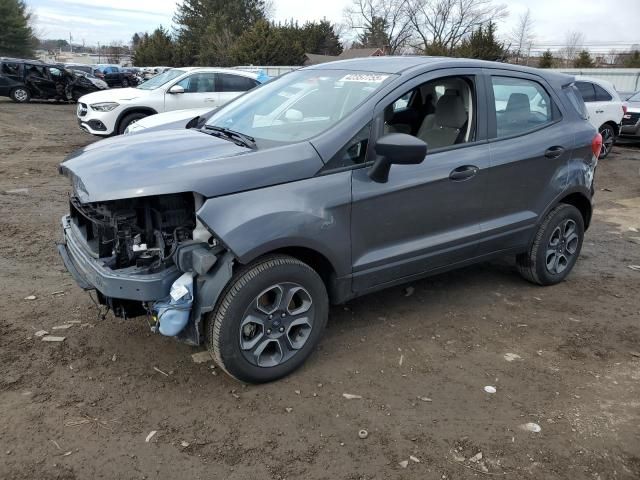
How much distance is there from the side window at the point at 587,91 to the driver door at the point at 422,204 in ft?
32.0

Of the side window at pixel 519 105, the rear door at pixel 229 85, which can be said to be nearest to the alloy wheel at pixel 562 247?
the side window at pixel 519 105

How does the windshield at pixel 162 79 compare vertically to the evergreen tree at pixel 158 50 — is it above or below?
below

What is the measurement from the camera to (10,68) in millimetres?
22609

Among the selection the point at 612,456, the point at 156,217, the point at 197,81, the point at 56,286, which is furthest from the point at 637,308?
the point at 197,81

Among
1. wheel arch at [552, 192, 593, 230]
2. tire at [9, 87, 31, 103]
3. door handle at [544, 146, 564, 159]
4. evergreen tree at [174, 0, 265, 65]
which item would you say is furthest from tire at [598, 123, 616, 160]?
evergreen tree at [174, 0, 265, 65]

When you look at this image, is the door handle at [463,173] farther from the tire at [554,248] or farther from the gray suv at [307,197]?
the tire at [554,248]

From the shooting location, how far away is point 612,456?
2.72 metres

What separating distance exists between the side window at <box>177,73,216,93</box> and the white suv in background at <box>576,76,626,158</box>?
8265 millimetres

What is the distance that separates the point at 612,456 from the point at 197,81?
11476 mm

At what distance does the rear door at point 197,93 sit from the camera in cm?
1189

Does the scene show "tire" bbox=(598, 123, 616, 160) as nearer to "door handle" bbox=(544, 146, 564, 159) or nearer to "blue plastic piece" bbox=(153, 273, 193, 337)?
"door handle" bbox=(544, 146, 564, 159)

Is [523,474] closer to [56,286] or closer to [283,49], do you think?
[56,286]

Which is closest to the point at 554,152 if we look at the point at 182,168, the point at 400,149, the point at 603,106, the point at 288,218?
the point at 400,149

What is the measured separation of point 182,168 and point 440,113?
6.96 feet
